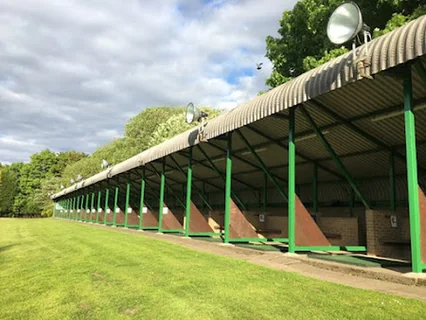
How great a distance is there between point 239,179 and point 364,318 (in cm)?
1447

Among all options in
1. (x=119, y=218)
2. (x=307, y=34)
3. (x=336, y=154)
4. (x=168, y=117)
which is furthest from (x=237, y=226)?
(x=168, y=117)

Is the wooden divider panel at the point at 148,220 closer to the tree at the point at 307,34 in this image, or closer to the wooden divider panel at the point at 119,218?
the wooden divider panel at the point at 119,218

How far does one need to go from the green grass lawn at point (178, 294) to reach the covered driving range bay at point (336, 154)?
1.85 metres

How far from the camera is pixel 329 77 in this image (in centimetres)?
723

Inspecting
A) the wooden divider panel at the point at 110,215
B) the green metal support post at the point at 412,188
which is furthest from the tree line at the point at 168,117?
the wooden divider panel at the point at 110,215

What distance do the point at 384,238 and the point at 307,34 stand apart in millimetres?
18338

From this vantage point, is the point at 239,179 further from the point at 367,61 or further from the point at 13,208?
the point at 13,208

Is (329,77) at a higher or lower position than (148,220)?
higher

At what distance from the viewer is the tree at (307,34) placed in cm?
2017

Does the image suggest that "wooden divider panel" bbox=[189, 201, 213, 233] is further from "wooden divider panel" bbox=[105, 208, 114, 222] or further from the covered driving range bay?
"wooden divider panel" bbox=[105, 208, 114, 222]

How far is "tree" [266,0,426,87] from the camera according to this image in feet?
66.2

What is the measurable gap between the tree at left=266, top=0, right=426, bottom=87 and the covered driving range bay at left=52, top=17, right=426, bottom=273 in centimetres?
811

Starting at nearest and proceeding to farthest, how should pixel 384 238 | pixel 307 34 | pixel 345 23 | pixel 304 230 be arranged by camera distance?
pixel 345 23, pixel 304 230, pixel 384 238, pixel 307 34

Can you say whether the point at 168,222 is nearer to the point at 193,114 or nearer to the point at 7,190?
the point at 193,114
